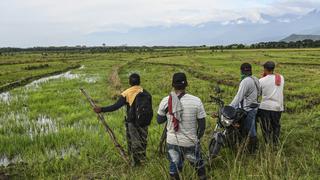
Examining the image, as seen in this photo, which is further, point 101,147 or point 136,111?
point 101,147

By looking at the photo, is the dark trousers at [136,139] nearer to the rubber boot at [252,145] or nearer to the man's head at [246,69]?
the rubber boot at [252,145]

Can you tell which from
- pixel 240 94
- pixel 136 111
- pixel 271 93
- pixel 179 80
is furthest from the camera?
pixel 271 93

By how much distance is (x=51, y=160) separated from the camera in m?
7.66

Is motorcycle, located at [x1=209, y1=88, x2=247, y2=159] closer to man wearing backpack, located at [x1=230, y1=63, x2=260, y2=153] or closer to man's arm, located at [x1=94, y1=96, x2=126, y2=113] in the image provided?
man wearing backpack, located at [x1=230, y1=63, x2=260, y2=153]

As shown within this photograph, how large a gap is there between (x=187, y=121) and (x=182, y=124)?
0.24 feet

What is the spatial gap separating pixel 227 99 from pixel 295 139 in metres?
6.78

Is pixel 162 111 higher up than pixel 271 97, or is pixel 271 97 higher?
pixel 162 111

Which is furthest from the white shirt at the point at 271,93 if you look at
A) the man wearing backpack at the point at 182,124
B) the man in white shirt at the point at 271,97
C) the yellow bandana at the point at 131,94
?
the man wearing backpack at the point at 182,124

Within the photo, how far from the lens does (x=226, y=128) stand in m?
6.47

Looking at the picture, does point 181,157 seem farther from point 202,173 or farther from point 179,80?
point 179,80

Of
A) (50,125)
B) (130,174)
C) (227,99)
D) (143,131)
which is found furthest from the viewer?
(227,99)

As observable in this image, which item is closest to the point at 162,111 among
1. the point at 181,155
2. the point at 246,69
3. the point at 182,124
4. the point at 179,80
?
the point at 182,124

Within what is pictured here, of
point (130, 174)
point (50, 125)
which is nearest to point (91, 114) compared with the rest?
point (50, 125)

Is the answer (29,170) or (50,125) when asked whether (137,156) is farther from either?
(50,125)
